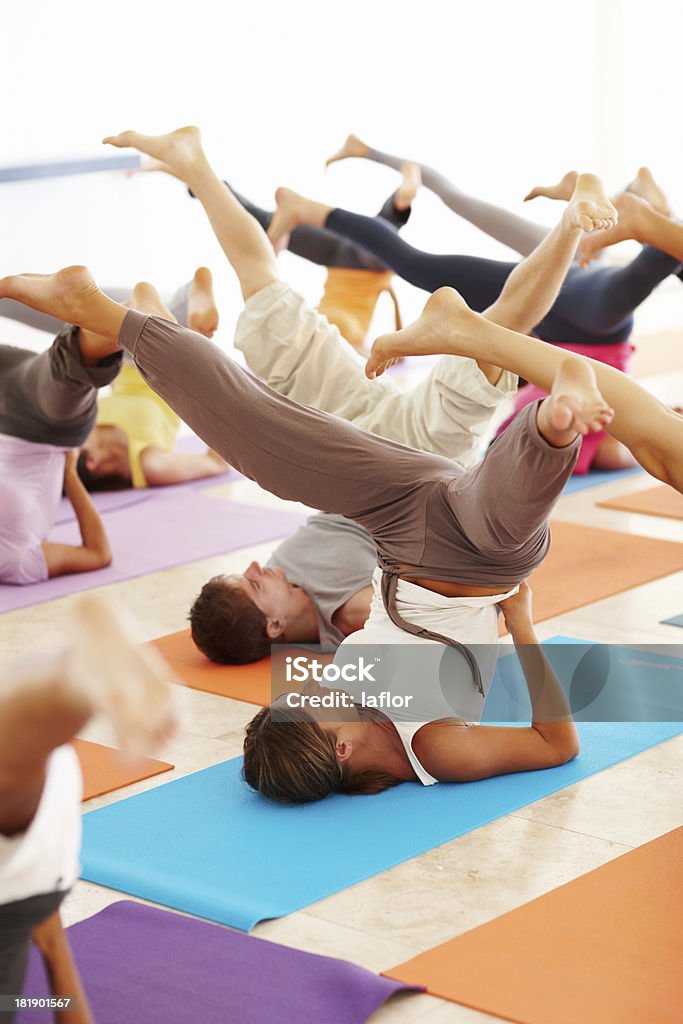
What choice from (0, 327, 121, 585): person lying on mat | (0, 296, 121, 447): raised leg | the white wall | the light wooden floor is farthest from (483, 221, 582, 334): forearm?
the white wall

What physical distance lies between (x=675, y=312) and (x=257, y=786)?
6.72 metres

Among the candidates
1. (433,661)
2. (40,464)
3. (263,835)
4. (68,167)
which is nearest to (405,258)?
(40,464)

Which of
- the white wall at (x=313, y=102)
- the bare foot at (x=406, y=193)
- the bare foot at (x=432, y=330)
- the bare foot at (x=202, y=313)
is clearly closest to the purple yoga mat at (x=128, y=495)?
the bare foot at (x=406, y=193)

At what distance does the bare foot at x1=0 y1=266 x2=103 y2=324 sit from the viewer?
9.16 ft

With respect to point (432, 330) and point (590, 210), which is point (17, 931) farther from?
point (590, 210)

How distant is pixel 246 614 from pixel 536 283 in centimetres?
103

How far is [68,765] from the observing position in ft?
5.58

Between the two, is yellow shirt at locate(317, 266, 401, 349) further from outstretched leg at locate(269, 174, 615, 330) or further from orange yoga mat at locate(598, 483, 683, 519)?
orange yoga mat at locate(598, 483, 683, 519)

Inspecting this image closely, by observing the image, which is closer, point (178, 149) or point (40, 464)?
point (178, 149)

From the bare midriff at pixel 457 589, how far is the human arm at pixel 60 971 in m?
1.11

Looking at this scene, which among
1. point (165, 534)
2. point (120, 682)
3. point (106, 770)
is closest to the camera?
point (120, 682)

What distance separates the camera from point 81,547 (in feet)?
14.0

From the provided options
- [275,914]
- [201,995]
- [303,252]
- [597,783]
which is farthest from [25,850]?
[303,252]

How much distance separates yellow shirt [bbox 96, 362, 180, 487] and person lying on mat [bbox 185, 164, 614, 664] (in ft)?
5.76
